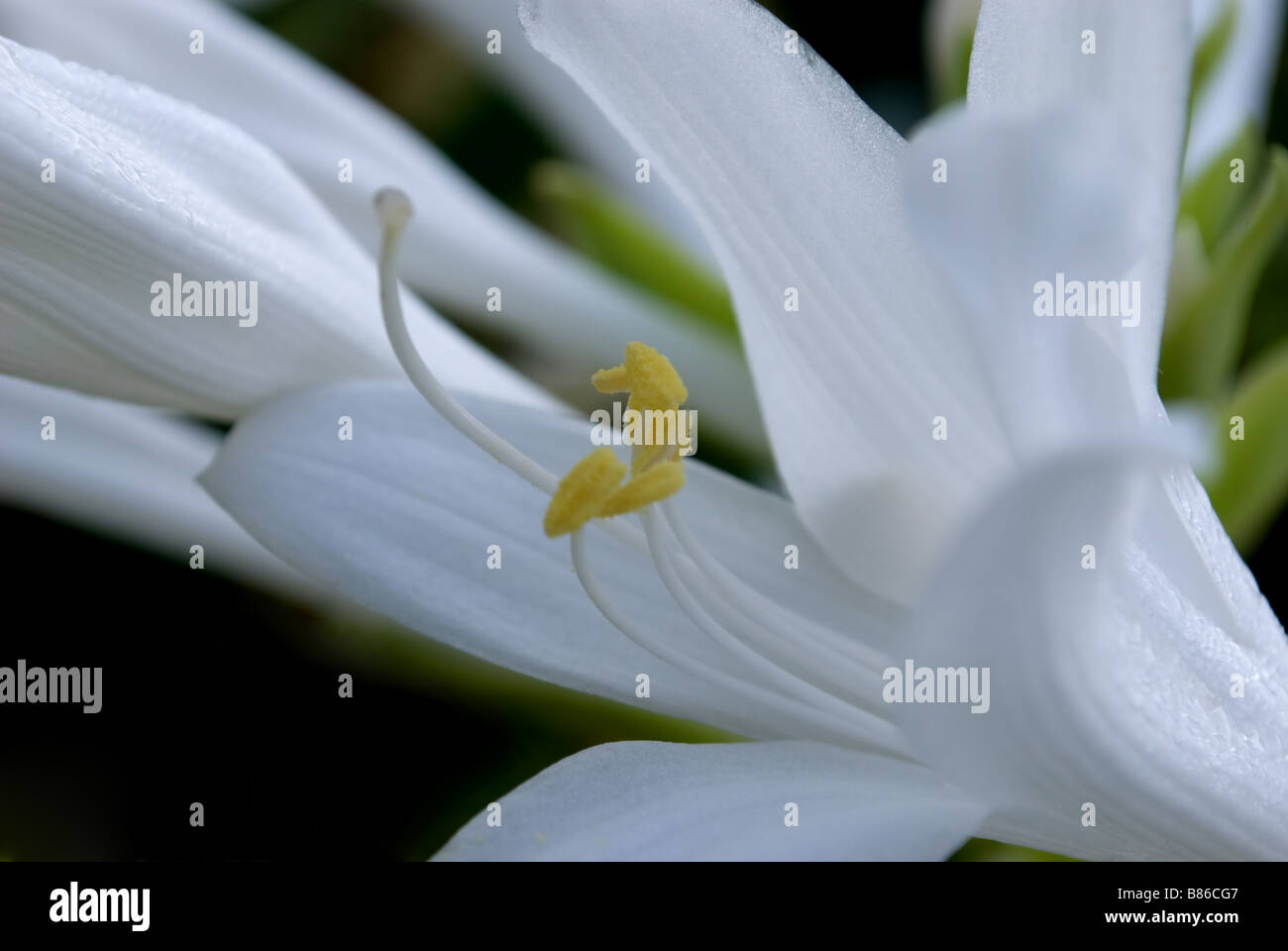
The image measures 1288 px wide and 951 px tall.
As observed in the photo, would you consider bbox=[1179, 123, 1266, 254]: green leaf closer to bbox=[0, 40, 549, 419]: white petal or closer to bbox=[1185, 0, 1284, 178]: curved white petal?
bbox=[1185, 0, 1284, 178]: curved white petal

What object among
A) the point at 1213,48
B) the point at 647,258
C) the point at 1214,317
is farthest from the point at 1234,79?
the point at 647,258

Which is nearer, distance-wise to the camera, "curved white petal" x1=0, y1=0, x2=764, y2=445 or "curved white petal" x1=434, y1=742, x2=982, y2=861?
"curved white petal" x1=434, y1=742, x2=982, y2=861

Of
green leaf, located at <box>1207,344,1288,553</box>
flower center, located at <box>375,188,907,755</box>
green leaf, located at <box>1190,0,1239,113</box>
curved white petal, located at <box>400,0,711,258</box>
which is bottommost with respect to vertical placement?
flower center, located at <box>375,188,907,755</box>

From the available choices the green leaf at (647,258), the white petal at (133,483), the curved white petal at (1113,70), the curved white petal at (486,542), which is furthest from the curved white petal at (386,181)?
the curved white petal at (1113,70)

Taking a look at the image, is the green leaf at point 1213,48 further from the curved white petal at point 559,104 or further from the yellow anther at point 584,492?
the yellow anther at point 584,492

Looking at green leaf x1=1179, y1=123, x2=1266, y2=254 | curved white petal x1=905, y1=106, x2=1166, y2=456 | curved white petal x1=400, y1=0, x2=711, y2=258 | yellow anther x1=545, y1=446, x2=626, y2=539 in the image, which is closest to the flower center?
yellow anther x1=545, y1=446, x2=626, y2=539

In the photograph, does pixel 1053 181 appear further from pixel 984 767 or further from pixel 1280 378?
pixel 1280 378
